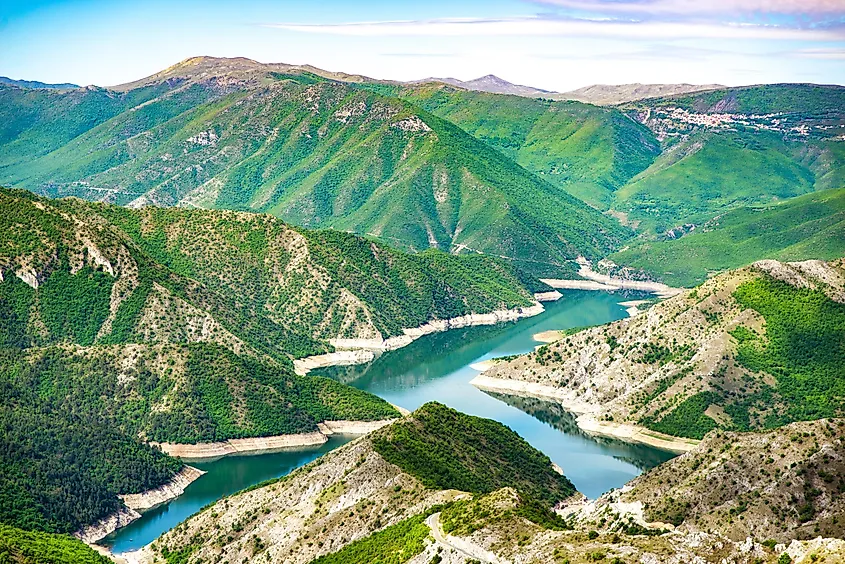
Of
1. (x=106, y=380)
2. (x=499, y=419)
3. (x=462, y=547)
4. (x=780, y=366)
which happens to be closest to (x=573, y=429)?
(x=499, y=419)

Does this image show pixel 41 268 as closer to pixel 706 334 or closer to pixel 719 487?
pixel 706 334

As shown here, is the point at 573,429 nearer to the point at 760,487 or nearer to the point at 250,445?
the point at 250,445

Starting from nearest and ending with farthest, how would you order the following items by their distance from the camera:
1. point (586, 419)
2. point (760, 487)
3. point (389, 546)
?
point (389, 546), point (760, 487), point (586, 419)

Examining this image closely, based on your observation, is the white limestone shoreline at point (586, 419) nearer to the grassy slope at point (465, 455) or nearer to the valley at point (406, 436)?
the valley at point (406, 436)

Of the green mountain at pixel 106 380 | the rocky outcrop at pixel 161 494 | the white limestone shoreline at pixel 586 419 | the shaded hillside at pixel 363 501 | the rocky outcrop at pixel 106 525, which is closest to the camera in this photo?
the shaded hillside at pixel 363 501

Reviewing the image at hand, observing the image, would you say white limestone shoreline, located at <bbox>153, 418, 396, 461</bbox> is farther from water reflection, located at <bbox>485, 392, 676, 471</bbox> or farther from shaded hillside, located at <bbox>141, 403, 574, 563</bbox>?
shaded hillside, located at <bbox>141, 403, 574, 563</bbox>

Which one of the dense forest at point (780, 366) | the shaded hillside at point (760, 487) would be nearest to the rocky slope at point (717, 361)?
the dense forest at point (780, 366)

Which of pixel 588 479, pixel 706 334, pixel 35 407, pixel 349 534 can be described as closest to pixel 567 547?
pixel 349 534
